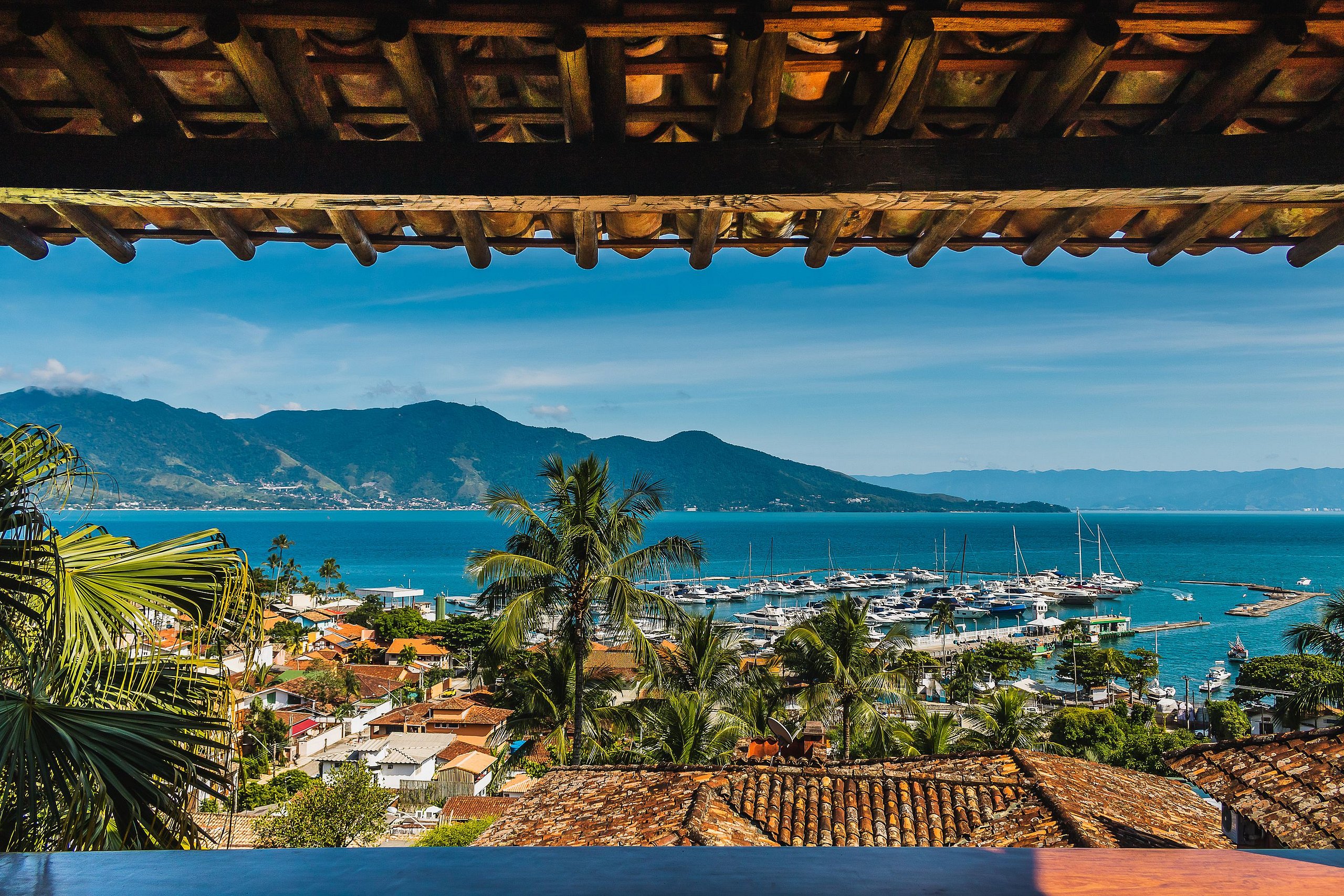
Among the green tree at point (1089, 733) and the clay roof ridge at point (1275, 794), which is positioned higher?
the clay roof ridge at point (1275, 794)

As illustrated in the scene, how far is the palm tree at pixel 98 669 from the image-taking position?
7.50 feet

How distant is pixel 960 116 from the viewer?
2227 millimetres

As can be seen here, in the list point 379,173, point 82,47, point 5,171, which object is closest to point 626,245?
point 379,173

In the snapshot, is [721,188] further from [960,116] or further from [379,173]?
[379,173]

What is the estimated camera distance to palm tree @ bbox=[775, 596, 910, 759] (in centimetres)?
1723

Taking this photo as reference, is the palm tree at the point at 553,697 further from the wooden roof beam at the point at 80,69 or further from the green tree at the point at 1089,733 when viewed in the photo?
the green tree at the point at 1089,733

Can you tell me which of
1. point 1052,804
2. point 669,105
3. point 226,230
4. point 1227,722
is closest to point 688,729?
point 1052,804

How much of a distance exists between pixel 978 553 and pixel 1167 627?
6110cm

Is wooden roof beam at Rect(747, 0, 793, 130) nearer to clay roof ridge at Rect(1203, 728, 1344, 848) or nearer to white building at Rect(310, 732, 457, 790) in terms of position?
clay roof ridge at Rect(1203, 728, 1344, 848)

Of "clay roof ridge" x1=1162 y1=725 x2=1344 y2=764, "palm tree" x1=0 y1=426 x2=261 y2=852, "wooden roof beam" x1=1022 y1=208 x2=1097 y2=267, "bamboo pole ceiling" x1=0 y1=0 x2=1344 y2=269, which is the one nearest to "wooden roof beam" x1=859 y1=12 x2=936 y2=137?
"bamboo pole ceiling" x1=0 y1=0 x2=1344 y2=269

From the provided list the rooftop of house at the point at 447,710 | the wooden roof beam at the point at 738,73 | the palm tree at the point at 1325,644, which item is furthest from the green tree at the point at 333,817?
the palm tree at the point at 1325,644

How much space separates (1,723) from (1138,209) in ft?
13.0

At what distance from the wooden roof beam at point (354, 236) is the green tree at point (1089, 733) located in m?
28.8

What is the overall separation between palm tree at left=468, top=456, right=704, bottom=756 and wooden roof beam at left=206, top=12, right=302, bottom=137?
11.2 m
